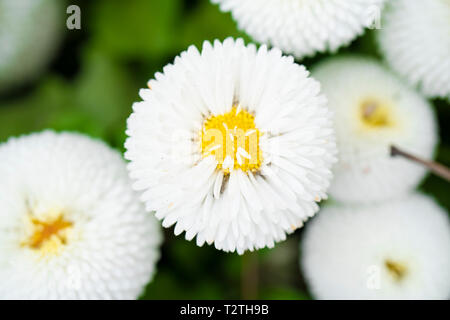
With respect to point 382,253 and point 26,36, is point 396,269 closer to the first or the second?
point 382,253

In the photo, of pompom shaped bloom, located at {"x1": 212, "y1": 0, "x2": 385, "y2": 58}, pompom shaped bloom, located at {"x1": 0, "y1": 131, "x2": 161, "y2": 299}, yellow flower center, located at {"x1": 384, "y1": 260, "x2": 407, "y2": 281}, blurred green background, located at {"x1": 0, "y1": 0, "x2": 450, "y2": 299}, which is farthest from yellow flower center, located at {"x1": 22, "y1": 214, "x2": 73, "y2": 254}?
yellow flower center, located at {"x1": 384, "y1": 260, "x2": 407, "y2": 281}

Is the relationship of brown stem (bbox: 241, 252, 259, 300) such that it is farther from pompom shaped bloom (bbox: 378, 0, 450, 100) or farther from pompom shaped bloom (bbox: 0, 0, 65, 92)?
pompom shaped bloom (bbox: 0, 0, 65, 92)

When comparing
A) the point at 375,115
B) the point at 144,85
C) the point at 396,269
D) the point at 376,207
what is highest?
the point at 144,85

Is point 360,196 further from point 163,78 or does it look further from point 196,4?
point 196,4

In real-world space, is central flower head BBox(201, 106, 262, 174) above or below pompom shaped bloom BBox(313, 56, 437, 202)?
below

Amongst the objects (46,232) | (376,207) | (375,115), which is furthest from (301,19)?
(46,232)
